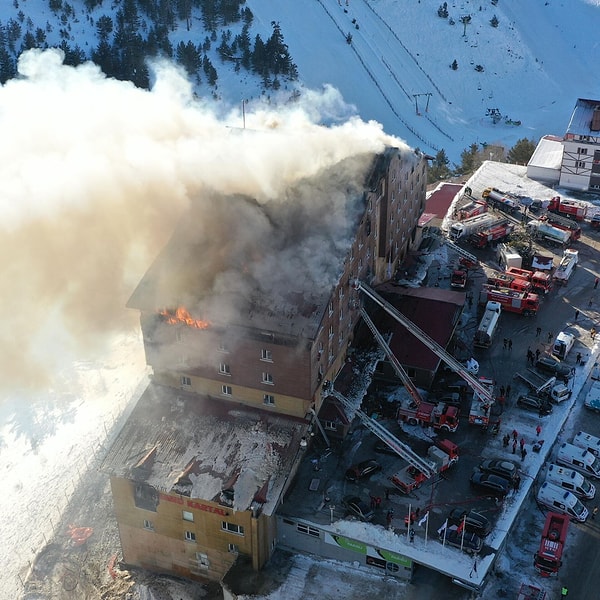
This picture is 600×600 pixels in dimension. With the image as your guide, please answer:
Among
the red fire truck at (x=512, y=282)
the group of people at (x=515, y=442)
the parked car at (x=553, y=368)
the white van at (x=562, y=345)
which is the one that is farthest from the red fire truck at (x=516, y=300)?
the group of people at (x=515, y=442)

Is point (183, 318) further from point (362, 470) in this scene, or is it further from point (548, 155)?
point (548, 155)

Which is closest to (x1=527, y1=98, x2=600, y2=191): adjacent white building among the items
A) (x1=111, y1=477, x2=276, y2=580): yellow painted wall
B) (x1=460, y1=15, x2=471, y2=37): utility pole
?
(x1=111, y1=477, x2=276, y2=580): yellow painted wall

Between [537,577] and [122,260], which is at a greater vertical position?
[122,260]

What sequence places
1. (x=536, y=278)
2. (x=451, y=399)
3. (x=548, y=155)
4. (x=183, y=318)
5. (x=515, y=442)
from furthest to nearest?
1. (x=548, y=155)
2. (x=536, y=278)
3. (x=451, y=399)
4. (x=515, y=442)
5. (x=183, y=318)

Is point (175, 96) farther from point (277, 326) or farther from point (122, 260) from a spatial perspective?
point (277, 326)

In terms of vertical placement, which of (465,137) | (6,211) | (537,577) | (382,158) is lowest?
(465,137)

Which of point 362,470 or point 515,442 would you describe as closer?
point 362,470

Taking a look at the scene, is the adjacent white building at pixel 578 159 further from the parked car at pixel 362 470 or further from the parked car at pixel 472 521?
the parked car at pixel 472 521

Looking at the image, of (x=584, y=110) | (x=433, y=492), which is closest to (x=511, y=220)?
(x=584, y=110)

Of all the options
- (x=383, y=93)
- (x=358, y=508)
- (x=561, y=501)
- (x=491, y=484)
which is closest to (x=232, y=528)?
(x=358, y=508)
